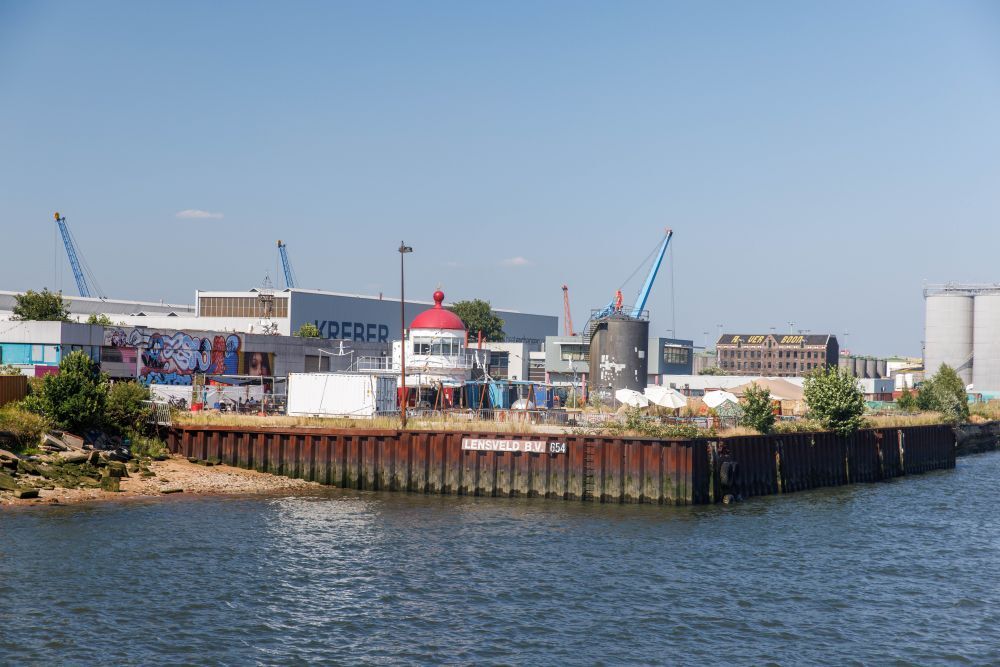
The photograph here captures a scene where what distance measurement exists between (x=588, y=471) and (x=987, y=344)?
462 ft

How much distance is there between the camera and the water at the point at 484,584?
30.3 m

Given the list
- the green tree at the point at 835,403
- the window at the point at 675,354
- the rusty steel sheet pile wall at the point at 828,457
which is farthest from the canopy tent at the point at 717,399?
the window at the point at 675,354

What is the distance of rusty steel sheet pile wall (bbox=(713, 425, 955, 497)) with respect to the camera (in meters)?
58.3

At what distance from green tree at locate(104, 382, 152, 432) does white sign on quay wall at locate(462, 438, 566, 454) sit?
1842cm

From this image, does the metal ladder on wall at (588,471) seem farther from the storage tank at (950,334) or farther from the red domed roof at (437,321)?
the storage tank at (950,334)

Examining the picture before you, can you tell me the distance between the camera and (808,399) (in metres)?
70.0

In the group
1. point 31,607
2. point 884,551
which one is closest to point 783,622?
point 884,551

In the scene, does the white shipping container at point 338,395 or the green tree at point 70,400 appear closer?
the green tree at point 70,400

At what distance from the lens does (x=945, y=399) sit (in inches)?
4156

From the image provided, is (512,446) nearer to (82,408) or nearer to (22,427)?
(82,408)

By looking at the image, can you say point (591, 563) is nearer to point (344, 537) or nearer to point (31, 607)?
point (344, 537)

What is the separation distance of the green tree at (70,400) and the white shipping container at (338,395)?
1183 cm

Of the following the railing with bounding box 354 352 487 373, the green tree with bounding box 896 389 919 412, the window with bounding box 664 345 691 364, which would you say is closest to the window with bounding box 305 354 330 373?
the railing with bounding box 354 352 487 373

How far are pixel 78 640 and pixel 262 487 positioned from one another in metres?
26.6
